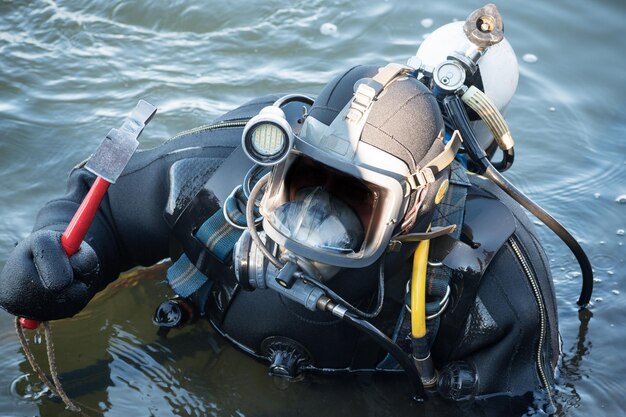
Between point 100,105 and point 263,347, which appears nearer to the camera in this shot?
point 263,347

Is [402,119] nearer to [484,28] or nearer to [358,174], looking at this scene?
[358,174]

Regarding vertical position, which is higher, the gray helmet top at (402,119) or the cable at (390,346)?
the gray helmet top at (402,119)

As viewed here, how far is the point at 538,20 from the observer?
5430mm

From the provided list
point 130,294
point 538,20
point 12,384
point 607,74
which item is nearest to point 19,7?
point 130,294

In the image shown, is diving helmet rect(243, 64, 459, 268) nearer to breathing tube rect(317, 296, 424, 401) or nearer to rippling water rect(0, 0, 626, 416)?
breathing tube rect(317, 296, 424, 401)

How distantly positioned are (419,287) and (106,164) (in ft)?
3.26

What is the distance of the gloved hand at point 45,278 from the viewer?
8.01ft

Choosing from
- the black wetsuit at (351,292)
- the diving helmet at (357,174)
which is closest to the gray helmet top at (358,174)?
the diving helmet at (357,174)

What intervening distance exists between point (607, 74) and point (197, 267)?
3347 mm

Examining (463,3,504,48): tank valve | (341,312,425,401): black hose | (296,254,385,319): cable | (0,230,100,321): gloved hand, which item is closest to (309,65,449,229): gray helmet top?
(296,254,385,319): cable

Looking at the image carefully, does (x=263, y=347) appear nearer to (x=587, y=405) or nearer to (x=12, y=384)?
(x=12, y=384)

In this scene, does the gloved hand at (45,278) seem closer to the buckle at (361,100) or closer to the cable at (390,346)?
the cable at (390,346)

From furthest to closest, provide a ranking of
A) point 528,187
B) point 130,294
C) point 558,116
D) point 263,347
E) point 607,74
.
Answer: point 607,74 → point 558,116 → point 528,187 → point 130,294 → point 263,347

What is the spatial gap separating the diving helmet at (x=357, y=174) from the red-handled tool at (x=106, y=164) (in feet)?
1.42
